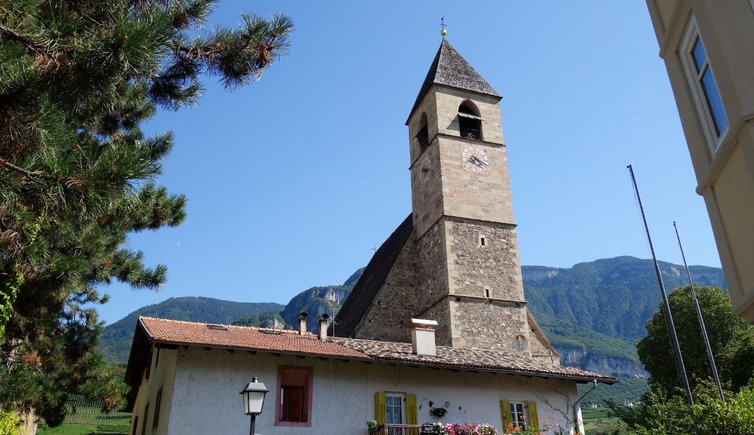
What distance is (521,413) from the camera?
16875 millimetres

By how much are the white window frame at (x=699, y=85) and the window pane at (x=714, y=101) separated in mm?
28

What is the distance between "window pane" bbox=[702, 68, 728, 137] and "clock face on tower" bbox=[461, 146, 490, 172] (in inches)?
820

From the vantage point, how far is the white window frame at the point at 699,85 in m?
5.80

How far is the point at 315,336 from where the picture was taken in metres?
18.1

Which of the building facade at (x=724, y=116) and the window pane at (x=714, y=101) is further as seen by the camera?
the window pane at (x=714, y=101)

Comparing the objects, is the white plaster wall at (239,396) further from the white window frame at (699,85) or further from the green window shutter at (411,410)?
the white window frame at (699,85)

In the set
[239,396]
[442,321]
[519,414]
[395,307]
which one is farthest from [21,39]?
[395,307]

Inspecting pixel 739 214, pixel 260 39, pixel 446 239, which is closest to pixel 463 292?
pixel 446 239

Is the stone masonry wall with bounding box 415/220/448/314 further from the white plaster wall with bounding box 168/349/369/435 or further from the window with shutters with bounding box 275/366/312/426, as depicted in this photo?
the window with shutters with bounding box 275/366/312/426

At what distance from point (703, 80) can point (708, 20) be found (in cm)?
68

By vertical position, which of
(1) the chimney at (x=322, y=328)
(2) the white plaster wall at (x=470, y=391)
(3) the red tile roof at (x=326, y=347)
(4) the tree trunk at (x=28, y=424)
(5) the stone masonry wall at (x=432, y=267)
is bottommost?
(4) the tree trunk at (x=28, y=424)

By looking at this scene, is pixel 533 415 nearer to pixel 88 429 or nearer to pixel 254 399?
pixel 254 399

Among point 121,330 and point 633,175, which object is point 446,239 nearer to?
point 633,175

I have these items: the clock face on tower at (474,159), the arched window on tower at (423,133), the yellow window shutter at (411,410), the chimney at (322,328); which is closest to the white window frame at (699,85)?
the yellow window shutter at (411,410)
